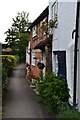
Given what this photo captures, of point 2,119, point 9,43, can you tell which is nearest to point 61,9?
point 2,119

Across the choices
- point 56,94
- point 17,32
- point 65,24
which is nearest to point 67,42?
point 65,24

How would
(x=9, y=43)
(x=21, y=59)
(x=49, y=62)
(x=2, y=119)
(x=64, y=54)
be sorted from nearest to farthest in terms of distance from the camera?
1. (x=2, y=119)
2. (x=64, y=54)
3. (x=49, y=62)
4. (x=21, y=59)
5. (x=9, y=43)

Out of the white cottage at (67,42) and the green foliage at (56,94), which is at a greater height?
the white cottage at (67,42)

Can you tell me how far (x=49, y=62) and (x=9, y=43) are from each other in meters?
57.2

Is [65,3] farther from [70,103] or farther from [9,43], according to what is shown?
[9,43]

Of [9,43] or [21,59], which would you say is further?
[9,43]

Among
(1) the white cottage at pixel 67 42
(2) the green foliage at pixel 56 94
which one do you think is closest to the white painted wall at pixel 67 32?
(1) the white cottage at pixel 67 42

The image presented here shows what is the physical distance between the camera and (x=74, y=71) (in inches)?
407

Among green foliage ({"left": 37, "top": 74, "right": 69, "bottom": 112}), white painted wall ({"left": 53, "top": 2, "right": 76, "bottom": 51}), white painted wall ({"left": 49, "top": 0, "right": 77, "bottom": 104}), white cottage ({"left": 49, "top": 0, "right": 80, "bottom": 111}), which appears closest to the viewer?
white cottage ({"left": 49, "top": 0, "right": 80, "bottom": 111})

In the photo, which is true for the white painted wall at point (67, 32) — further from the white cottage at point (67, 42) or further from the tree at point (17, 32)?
the tree at point (17, 32)

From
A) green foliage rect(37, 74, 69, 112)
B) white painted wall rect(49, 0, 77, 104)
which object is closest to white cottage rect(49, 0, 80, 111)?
white painted wall rect(49, 0, 77, 104)

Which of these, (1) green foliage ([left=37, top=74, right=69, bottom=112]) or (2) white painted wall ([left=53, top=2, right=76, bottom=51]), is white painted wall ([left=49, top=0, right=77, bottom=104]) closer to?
(2) white painted wall ([left=53, top=2, right=76, bottom=51])

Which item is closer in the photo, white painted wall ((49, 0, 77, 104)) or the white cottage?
the white cottage

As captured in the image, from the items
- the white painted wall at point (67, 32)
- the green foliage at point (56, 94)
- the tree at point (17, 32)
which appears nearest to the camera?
the green foliage at point (56, 94)
